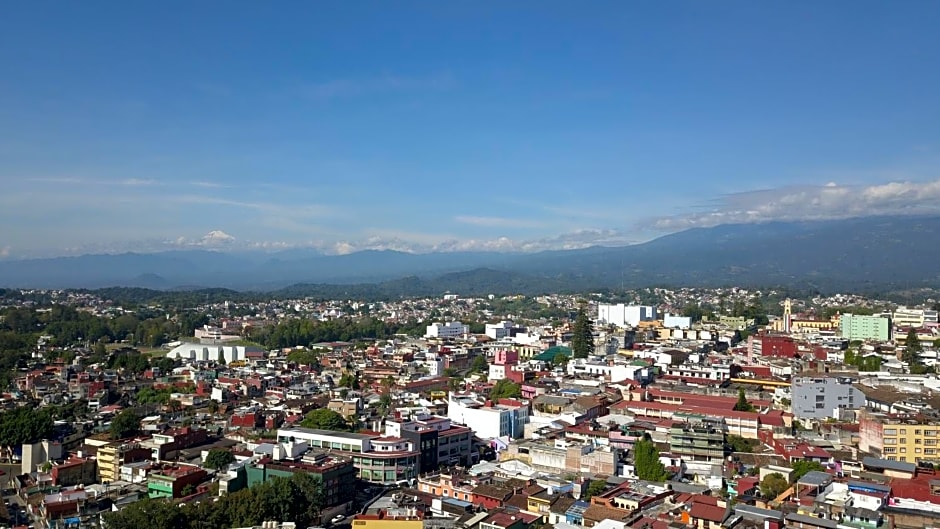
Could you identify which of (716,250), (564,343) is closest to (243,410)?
(564,343)

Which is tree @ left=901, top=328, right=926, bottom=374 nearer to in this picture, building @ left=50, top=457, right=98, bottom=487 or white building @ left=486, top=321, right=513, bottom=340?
white building @ left=486, top=321, right=513, bottom=340

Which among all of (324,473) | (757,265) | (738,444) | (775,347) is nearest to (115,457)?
(324,473)

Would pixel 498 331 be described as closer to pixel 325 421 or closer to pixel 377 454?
pixel 325 421

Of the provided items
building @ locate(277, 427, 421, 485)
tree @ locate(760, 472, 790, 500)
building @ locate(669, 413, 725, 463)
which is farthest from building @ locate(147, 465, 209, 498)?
tree @ locate(760, 472, 790, 500)

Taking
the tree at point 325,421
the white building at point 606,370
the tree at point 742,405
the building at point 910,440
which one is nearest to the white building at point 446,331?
the white building at point 606,370

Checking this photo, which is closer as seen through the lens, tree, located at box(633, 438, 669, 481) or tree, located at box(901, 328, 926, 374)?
tree, located at box(633, 438, 669, 481)

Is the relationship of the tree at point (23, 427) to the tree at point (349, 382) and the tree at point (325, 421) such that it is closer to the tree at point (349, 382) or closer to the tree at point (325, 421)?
the tree at point (325, 421)
